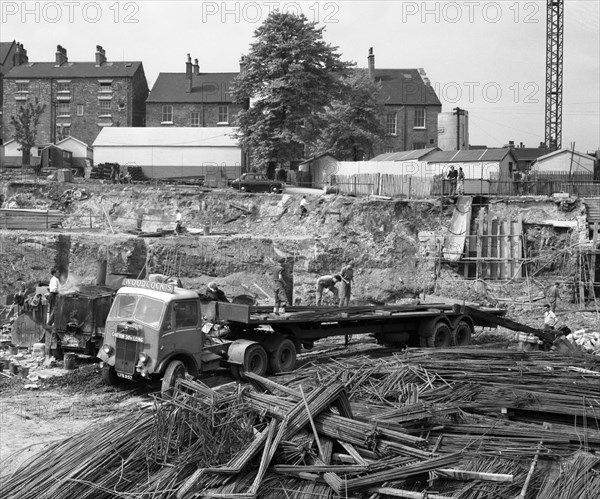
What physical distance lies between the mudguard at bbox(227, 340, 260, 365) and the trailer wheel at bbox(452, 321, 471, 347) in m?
5.94

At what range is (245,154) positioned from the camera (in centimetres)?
4762

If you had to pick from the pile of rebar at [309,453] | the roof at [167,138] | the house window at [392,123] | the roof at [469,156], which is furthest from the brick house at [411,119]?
the pile of rebar at [309,453]

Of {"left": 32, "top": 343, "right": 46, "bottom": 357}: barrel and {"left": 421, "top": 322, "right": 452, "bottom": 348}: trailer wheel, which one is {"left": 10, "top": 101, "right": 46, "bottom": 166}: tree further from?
{"left": 421, "top": 322, "right": 452, "bottom": 348}: trailer wheel

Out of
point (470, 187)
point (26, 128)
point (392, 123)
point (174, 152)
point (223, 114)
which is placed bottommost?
point (470, 187)

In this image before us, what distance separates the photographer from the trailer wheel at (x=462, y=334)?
59.7 ft

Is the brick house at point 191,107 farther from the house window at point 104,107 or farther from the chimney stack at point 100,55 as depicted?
the chimney stack at point 100,55

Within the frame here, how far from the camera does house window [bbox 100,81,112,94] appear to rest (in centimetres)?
5918

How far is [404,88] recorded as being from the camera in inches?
2363

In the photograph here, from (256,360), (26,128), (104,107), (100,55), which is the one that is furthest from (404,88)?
(256,360)

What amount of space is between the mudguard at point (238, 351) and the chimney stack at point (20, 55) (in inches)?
2420

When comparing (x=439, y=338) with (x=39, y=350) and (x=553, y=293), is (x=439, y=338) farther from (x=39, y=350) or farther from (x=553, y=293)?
(x=39, y=350)

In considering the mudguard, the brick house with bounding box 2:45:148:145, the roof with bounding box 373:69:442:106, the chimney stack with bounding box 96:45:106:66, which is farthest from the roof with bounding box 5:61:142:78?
the mudguard

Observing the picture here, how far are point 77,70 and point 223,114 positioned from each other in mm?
12960

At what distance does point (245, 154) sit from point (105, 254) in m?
20.8
